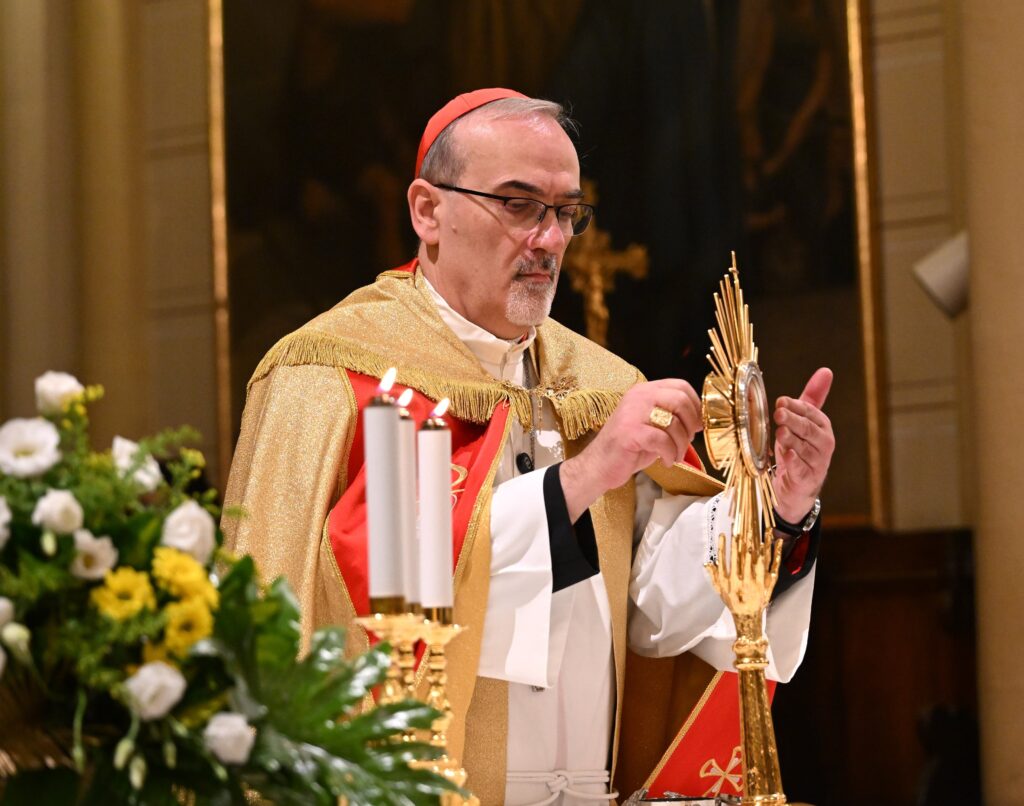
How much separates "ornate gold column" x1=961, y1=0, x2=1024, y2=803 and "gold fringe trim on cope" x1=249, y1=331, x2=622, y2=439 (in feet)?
8.56

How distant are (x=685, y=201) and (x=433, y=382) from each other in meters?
4.06

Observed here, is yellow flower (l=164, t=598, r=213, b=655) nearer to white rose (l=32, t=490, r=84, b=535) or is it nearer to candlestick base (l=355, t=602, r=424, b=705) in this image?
white rose (l=32, t=490, r=84, b=535)

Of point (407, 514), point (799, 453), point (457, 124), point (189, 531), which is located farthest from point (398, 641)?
point (457, 124)

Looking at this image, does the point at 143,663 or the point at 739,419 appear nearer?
the point at 143,663

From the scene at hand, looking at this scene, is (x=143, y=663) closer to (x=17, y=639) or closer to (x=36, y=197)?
(x=17, y=639)

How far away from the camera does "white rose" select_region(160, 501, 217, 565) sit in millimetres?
1784

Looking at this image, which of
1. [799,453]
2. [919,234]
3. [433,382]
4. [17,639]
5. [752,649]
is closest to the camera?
[17,639]

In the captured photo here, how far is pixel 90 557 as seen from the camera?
1.73 metres

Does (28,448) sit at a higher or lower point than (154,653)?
higher

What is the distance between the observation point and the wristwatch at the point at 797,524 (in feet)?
10.0

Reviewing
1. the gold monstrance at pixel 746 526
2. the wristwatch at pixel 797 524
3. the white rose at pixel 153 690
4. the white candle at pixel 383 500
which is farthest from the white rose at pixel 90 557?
the wristwatch at pixel 797 524

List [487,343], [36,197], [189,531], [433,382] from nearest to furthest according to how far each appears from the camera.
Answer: [189,531], [433,382], [487,343], [36,197]

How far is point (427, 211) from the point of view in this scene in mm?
3648

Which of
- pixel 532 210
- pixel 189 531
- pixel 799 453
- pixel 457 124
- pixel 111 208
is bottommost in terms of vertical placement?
pixel 189 531
